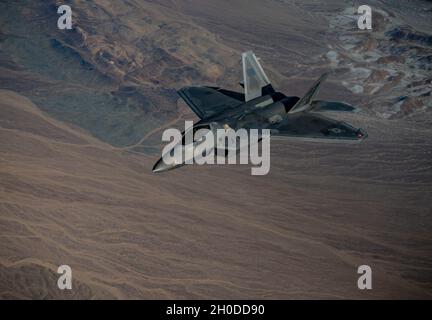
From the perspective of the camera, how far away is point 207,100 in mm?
60938

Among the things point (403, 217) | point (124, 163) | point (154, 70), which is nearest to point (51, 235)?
point (124, 163)

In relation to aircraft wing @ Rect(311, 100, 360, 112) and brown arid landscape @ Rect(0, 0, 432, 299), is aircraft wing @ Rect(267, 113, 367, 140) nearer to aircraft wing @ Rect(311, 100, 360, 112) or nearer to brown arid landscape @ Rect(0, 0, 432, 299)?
aircraft wing @ Rect(311, 100, 360, 112)

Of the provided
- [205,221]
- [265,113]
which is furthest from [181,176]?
[265,113]

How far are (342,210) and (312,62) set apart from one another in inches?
1531

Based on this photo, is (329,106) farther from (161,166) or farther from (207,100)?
(161,166)

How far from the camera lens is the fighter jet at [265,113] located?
54.7 m

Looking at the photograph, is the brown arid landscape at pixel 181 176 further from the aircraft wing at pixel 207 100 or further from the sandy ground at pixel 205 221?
the aircraft wing at pixel 207 100

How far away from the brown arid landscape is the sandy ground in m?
0.17

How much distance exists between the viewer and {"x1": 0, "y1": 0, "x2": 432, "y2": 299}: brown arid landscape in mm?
64188

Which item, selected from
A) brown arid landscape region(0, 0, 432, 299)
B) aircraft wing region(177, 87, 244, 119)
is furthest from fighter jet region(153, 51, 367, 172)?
brown arid landscape region(0, 0, 432, 299)

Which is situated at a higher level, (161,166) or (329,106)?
(329,106)

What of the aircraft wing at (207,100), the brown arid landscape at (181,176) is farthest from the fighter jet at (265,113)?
the brown arid landscape at (181,176)

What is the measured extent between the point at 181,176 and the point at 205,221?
7.16m

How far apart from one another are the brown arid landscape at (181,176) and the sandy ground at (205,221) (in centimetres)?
17
